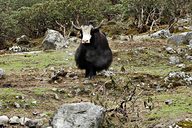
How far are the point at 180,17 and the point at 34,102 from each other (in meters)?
24.3

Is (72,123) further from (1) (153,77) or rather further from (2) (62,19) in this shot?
(2) (62,19)

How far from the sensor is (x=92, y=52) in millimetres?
13789

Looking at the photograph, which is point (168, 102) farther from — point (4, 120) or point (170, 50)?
point (170, 50)

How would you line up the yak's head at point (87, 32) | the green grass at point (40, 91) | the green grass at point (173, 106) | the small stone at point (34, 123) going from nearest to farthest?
1. the small stone at point (34, 123)
2. the green grass at point (173, 106)
3. the green grass at point (40, 91)
4. the yak's head at point (87, 32)

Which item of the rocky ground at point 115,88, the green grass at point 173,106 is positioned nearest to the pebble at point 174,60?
the rocky ground at point 115,88

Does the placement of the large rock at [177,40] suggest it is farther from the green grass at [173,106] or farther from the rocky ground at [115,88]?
the green grass at [173,106]

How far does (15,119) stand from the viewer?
344 inches

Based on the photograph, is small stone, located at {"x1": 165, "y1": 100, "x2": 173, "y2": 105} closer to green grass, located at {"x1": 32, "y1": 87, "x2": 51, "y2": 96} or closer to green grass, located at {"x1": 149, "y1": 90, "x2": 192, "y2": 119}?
green grass, located at {"x1": 149, "y1": 90, "x2": 192, "y2": 119}

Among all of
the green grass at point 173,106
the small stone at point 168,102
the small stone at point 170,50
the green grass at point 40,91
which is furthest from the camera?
the small stone at point 170,50

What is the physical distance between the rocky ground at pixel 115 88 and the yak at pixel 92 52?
0.83ft

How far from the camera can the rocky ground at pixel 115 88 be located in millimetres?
8977

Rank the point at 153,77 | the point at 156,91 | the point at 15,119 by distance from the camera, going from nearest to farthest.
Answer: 1. the point at 15,119
2. the point at 156,91
3. the point at 153,77

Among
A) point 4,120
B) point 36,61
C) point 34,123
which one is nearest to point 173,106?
point 34,123

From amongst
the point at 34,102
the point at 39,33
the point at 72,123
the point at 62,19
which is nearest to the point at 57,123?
the point at 72,123
